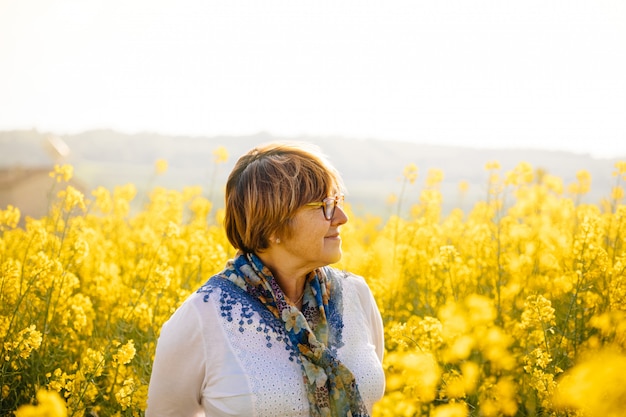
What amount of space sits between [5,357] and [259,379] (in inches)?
50.2

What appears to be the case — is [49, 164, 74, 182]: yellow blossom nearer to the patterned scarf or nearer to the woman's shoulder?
the patterned scarf

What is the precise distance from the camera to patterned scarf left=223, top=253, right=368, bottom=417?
78.3 inches

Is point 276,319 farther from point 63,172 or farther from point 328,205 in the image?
point 63,172

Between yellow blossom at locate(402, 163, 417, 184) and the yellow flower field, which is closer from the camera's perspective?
the yellow flower field

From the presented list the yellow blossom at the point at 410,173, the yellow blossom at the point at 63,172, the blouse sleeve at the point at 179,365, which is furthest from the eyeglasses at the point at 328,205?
the yellow blossom at the point at 410,173

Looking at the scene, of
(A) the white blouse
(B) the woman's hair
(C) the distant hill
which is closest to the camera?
(A) the white blouse

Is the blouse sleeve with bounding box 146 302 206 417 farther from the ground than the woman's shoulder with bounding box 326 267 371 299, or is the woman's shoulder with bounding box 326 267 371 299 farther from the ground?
the woman's shoulder with bounding box 326 267 371 299

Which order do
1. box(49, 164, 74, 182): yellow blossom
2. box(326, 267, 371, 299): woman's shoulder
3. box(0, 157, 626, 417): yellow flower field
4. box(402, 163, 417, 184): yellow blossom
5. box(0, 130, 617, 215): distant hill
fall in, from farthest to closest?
box(0, 130, 617, 215): distant hill
box(402, 163, 417, 184): yellow blossom
box(49, 164, 74, 182): yellow blossom
box(0, 157, 626, 417): yellow flower field
box(326, 267, 371, 299): woman's shoulder

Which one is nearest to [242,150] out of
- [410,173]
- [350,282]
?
[410,173]

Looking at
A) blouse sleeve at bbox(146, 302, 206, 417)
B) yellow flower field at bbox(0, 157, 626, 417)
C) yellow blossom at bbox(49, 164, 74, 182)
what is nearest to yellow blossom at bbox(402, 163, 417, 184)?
yellow flower field at bbox(0, 157, 626, 417)

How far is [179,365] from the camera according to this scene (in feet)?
6.52

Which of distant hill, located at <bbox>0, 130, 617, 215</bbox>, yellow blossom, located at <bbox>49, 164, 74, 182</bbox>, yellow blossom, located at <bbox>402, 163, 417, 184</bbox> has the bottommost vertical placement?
distant hill, located at <bbox>0, 130, 617, 215</bbox>

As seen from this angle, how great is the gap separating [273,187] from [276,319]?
0.43 meters

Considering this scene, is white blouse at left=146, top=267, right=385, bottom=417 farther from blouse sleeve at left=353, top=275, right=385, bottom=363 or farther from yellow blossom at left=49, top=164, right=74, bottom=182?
yellow blossom at left=49, top=164, right=74, bottom=182
